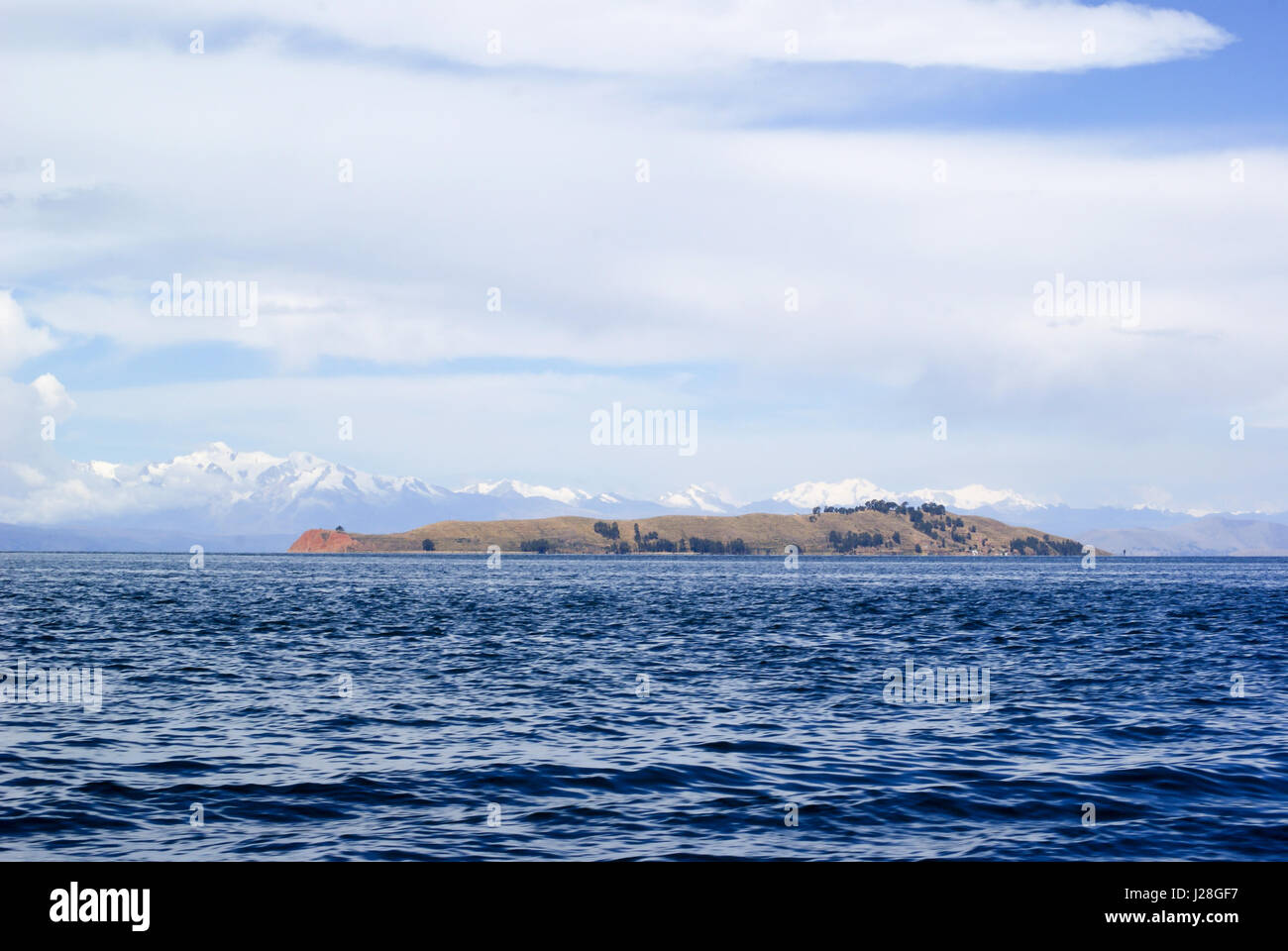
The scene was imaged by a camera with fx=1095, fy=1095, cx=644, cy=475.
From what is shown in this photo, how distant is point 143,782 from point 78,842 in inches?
178

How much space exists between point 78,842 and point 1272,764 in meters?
25.5

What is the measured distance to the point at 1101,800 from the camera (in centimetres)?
2223

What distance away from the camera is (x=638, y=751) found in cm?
2727

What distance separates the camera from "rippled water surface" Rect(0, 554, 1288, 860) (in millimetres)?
19578

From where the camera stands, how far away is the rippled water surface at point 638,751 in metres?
19.6

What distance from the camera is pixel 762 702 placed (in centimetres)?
3562
